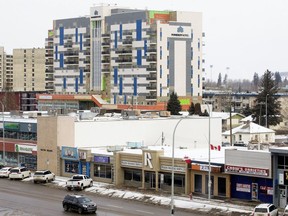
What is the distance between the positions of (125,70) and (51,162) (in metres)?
103

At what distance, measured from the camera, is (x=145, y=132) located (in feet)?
260

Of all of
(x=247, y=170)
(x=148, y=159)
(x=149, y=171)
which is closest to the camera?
(x=247, y=170)

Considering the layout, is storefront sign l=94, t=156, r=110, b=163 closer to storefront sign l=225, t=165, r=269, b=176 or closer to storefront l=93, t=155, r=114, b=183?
storefront l=93, t=155, r=114, b=183

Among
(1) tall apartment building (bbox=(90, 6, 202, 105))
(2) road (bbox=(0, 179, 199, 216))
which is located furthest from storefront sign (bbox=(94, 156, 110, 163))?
(1) tall apartment building (bbox=(90, 6, 202, 105))

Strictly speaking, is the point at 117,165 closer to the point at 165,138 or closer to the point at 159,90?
the point at 165,138

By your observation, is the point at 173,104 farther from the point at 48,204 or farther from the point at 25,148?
the point at 48,204

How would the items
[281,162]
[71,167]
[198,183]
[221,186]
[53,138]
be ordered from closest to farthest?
1. [281,162]
2. [221,186]
3. [198,183]
4. [71,167]
5. [53,138]

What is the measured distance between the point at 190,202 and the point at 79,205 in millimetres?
9616

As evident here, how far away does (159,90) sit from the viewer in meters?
170

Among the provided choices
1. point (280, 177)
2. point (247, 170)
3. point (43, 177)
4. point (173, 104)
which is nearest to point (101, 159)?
point (43, 177)

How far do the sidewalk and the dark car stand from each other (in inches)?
267

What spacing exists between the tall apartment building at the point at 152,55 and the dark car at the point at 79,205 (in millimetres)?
118657

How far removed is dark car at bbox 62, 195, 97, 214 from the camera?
1982 inches

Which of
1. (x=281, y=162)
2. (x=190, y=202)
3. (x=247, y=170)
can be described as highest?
(x=281, y=162)
